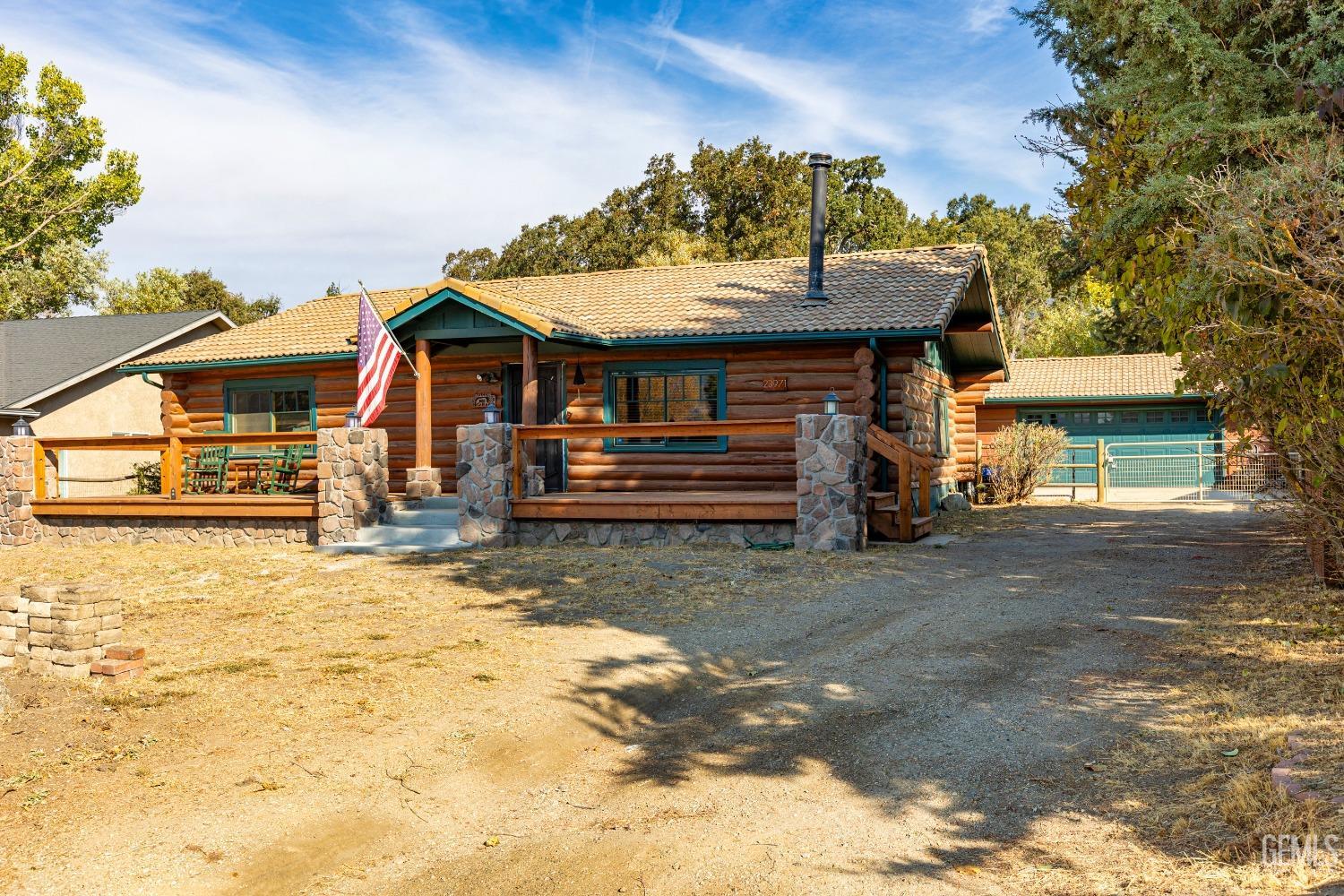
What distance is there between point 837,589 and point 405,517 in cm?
727

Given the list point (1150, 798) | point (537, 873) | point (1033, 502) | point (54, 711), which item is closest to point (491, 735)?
point (537, 873)

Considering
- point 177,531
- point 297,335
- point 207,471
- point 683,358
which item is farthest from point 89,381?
point 683,358

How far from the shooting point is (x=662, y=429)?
13508 mm

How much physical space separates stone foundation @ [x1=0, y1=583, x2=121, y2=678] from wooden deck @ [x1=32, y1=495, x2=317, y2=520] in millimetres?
7864

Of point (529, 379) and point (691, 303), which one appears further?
point (691, 303)

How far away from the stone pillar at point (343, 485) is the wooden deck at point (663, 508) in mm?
2263

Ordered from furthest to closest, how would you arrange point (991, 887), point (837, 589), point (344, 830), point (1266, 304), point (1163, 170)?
1. point (837, 589)
2. point (1163, 170)
3. point (1266, 304)
4. point (344, 830)
5. point (991, 887)

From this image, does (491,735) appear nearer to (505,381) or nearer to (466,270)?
(505,381)

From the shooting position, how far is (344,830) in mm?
4660

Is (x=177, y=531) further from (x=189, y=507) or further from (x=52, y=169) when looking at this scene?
(x=52, y=169)

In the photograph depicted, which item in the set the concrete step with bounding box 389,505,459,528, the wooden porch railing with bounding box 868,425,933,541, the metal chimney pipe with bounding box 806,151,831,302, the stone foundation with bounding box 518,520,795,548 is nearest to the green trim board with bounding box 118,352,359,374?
the concrete step with bounding box 389,505,459,528

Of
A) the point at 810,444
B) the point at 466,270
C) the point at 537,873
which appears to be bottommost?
the point at 537,873

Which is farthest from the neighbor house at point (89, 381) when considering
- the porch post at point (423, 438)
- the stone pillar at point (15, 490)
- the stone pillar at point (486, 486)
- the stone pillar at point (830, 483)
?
the stone pillar at point (830, 483)

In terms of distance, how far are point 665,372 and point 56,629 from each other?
435 inches
